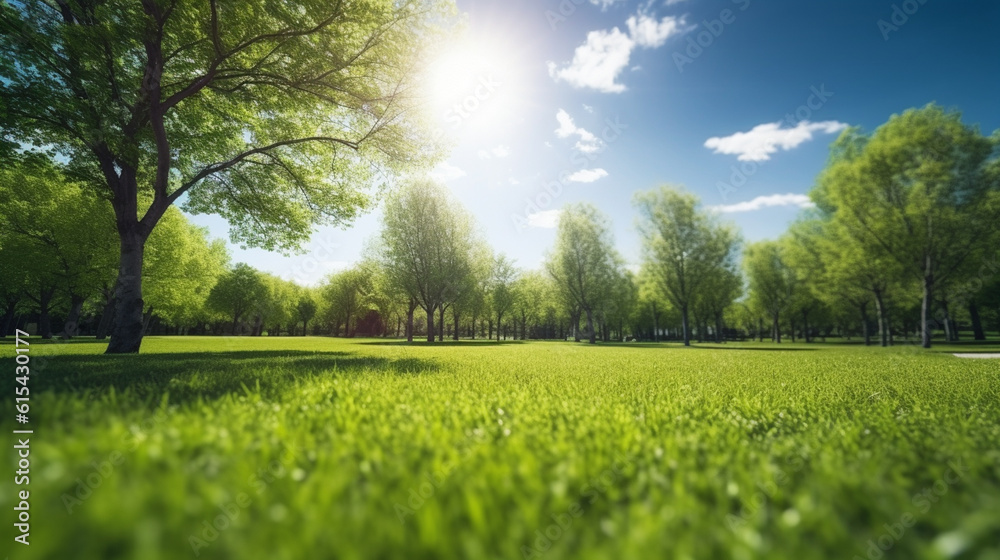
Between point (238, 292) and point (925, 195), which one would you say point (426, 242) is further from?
point (238, 292)

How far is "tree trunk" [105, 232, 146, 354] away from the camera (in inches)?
427

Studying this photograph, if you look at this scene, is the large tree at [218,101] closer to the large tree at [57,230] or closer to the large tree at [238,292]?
the large tree at [57,230]

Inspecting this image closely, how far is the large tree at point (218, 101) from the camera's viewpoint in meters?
9.36

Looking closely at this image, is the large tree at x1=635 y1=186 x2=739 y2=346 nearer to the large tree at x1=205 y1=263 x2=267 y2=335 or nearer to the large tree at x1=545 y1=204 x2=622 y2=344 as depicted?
the large tree at x1=545 y1=204 x2=622 y2=344

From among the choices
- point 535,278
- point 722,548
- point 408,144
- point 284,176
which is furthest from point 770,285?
point 722,548

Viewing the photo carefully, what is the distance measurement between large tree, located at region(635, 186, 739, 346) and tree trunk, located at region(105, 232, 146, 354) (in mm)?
35859

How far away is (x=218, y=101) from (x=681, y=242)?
35.0 metres

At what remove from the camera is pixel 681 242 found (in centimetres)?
3534

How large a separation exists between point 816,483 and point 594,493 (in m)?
1.09

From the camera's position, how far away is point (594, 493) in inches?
72.2

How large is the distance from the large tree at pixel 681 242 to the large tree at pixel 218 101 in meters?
28.3

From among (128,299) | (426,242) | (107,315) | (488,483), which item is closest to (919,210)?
(488,483)

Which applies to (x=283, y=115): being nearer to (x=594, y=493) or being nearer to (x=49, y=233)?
(x=594, y=493)

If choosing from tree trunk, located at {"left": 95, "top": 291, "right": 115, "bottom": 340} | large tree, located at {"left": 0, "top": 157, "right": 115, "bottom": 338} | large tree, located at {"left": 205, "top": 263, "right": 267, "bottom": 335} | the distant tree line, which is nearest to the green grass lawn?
the distant tree line
